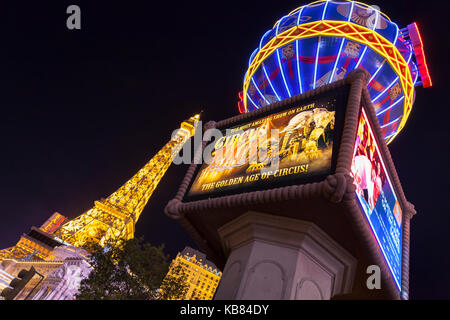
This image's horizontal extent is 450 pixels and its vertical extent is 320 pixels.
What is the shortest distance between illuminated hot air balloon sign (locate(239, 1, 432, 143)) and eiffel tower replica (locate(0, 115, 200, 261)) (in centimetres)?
4531

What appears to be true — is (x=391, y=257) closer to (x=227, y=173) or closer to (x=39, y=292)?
(x=227, y=173)

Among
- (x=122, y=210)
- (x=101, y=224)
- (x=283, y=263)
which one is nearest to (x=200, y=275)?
(x=122, y=210)

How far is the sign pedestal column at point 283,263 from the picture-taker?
7988 mm

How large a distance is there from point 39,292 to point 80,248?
72.9 ft

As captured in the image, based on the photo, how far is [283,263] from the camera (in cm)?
834

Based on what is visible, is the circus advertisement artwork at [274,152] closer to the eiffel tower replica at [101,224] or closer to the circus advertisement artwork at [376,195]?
the circus advertisement artwork at [376,195]

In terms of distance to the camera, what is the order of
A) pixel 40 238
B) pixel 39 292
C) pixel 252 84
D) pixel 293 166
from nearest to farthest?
pixel 293 166
pixel 252 84
pixel 39 292
pixel 40 238

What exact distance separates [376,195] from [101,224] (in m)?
58.5

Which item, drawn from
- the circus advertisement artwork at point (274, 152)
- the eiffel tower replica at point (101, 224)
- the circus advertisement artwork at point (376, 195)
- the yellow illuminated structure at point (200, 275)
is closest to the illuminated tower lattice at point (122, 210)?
the eiffel tower replica at point (101, 224)

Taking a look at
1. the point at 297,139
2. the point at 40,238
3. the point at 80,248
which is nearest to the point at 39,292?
the point at 80,248

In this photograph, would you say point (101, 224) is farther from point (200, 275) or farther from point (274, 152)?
point (274, 152)

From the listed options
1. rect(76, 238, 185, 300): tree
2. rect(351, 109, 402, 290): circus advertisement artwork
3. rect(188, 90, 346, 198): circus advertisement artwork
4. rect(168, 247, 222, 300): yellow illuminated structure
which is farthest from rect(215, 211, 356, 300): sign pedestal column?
rect(168, 247, 222, 300): yellow illuminated structure
